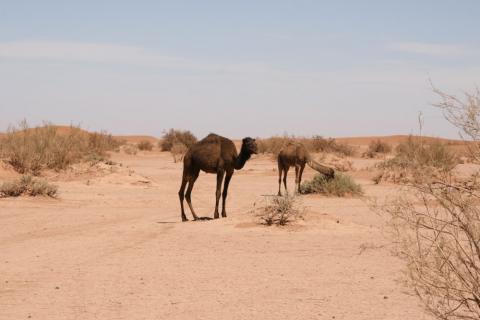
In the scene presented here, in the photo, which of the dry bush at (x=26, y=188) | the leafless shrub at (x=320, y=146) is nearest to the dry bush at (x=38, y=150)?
the dry bush at (x=26, y=188)

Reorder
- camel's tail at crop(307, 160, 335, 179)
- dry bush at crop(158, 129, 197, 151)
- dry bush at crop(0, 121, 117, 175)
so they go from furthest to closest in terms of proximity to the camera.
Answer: dry bush at crop(158, 129, 197, 151)
dry bush at crop(0, 121, 117, 175)
camel's tail at crop(307, 160, 335, 179)

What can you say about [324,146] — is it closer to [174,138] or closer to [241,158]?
[174,138]

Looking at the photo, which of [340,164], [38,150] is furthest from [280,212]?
[340,164]

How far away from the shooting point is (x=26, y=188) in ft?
64.7

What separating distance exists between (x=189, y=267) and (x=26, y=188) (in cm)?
1091

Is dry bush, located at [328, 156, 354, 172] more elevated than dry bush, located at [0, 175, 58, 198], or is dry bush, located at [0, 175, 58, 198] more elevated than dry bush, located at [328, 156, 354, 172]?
dry bush, located at [328, 156, 354, 172]

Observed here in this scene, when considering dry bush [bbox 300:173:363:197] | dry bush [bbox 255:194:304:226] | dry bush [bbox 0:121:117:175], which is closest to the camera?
dry bush [bbox 255:194:304:226]

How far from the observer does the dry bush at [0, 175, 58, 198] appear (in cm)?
1942

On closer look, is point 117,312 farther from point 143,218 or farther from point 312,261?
point 143,218

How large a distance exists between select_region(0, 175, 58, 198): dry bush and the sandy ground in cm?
97

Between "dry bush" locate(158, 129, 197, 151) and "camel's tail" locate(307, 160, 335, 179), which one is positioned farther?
"dry bush" locate(158, 129, 197, 151)

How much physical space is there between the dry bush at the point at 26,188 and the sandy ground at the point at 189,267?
974mm

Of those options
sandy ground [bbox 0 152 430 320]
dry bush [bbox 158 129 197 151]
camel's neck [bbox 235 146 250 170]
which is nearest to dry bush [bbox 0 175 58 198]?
sandy ground [bbox 0 152 430 320]

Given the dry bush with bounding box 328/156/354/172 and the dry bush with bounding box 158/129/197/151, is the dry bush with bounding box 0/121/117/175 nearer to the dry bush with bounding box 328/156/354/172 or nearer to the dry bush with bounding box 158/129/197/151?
the dry bush with bounding box 328/156/354/172
